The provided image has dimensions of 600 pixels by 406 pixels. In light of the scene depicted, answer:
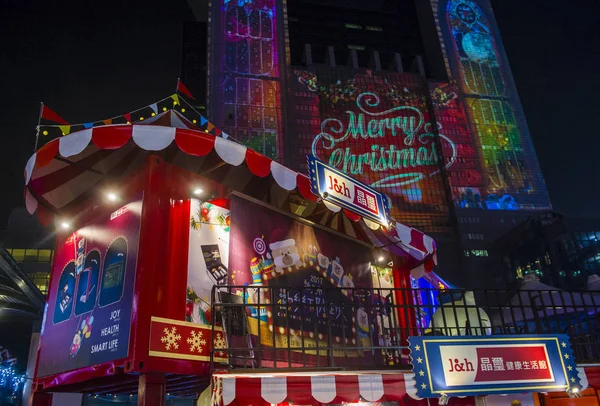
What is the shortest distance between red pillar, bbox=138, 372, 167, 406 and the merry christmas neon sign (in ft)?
201

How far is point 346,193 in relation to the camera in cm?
820

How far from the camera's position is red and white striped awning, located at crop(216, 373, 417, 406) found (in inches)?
236

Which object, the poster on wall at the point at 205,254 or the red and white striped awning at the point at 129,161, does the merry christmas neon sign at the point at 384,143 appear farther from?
the poster on wall at the point at 205,254

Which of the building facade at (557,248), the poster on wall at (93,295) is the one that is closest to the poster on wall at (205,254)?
the poster on wall at (93,295)

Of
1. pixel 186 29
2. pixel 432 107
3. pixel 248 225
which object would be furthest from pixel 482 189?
pixel 248 225

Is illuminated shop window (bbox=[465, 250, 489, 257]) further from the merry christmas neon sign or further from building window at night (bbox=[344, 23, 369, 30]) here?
building window at night (bbox=[344, 23, 369, 30])

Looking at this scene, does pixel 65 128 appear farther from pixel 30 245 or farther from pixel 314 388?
pixel 30 245

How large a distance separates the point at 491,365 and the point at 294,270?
4.13m

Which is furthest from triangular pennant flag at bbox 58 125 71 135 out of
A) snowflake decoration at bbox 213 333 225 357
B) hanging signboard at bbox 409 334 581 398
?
hanging signboard at bbox 409 334 581 398

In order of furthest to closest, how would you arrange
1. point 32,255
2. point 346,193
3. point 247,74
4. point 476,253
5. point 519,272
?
point 476,253 < point 519,272 < point 247,74 < point 32,255 < point 346,193

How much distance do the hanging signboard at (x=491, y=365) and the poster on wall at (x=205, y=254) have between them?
333cm

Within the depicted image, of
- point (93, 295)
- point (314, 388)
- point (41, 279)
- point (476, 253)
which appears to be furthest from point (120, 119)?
point (476, 253)

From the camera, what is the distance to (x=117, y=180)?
26.8 ft

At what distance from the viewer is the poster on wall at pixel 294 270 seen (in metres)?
8.16
